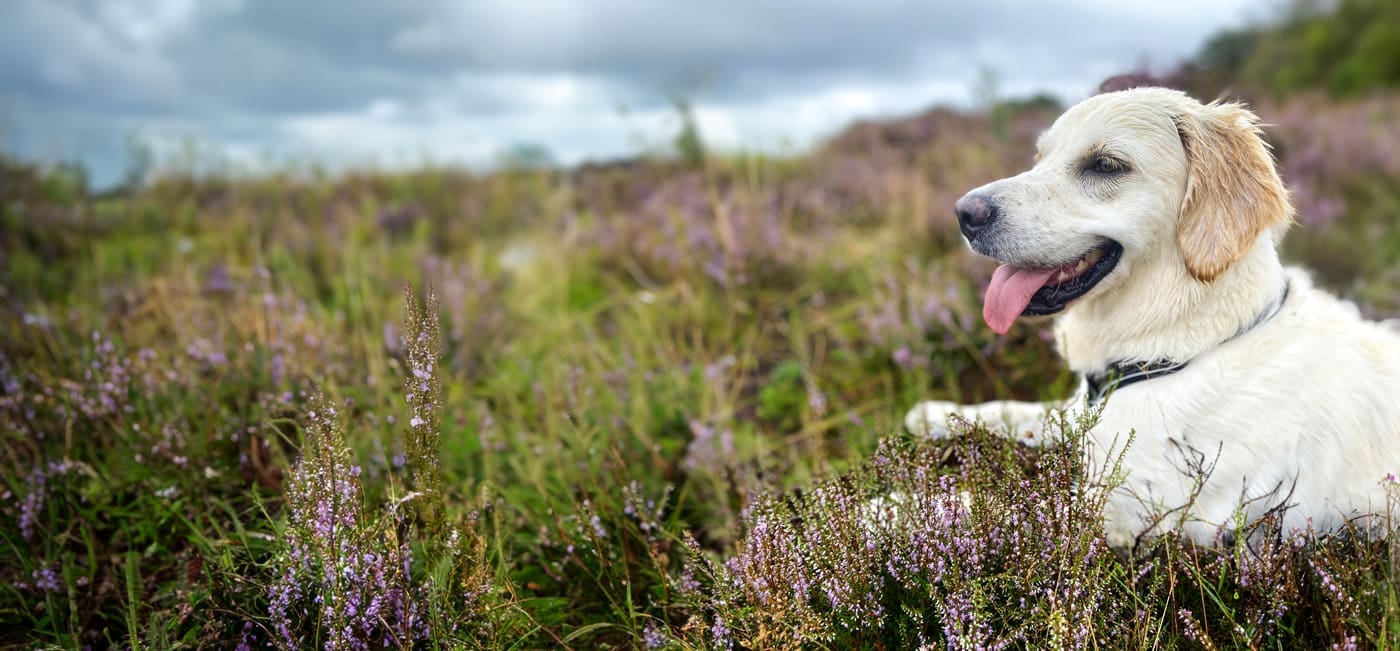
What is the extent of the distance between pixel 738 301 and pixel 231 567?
336 cm

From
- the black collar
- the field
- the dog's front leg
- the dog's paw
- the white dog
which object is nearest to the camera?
the field

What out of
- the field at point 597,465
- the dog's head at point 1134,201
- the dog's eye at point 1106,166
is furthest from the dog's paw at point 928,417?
the dog's eye at point 1106,166

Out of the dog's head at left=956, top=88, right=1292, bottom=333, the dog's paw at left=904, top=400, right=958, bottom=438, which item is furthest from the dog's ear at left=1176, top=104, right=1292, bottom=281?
the dog's paw at left=904, top=400, right=958, bottom=438

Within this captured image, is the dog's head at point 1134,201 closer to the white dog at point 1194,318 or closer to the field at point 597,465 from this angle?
the white dog at point 1194,318

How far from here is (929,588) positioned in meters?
1.90

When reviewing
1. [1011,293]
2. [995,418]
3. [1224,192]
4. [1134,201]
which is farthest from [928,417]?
[1224,192]

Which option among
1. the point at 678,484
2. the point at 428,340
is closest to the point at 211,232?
the point at 678,484

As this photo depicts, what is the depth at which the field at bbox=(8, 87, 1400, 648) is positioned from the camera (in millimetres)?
1955

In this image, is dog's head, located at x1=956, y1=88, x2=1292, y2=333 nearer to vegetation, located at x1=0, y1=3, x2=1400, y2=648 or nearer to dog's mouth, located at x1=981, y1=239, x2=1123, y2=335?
dog's mouth, located at x1=981, y1=239, x2=1123, y2=335

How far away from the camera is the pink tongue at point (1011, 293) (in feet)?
7.75

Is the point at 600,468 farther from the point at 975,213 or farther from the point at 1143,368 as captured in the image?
the point at 1143,368

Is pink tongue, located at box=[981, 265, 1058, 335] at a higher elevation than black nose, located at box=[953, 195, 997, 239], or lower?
lower

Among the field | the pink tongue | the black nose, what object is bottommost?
the field

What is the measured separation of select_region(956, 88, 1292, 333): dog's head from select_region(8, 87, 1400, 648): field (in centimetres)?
60
